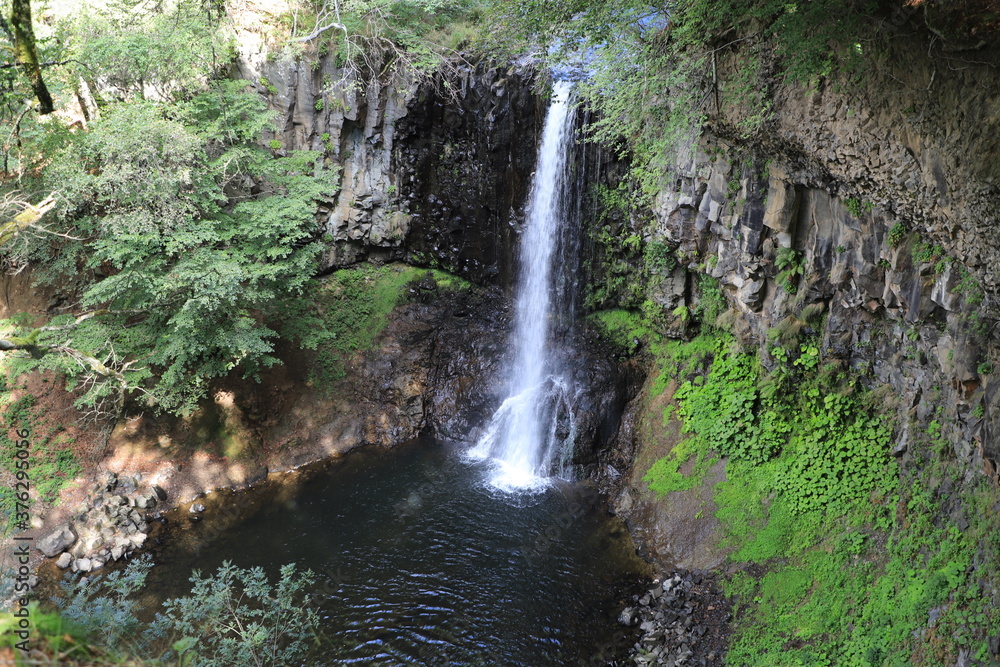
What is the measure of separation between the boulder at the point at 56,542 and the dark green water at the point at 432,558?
1.56 meters

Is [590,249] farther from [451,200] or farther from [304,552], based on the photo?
[304,552]

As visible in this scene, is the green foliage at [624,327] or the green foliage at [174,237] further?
the green foliage at [624,327]

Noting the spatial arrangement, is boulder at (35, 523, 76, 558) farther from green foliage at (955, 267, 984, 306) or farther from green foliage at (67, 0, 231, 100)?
green foliage at (955, 267, 984, 306)

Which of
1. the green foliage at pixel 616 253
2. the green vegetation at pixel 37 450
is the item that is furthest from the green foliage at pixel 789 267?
the green vegetation at pixel 37 450

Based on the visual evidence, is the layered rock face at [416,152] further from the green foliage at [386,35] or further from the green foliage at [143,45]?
the green foliage at [143,45]

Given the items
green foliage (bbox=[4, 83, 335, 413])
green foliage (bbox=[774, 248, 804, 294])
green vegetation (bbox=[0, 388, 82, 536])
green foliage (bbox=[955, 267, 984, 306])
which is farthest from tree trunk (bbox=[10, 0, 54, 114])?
green foliage (bbox=[955, 267, 984, 306])

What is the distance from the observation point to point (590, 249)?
1423 centimetres

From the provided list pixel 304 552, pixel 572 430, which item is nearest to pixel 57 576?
pixel 304 552

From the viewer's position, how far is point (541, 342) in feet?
48.2

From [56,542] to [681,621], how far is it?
415 inches

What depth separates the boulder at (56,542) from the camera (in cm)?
1009

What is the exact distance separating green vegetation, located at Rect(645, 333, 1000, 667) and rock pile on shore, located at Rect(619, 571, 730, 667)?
29 centimetres

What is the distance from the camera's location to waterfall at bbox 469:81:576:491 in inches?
505

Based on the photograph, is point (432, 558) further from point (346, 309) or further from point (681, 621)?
point (346, 309)
